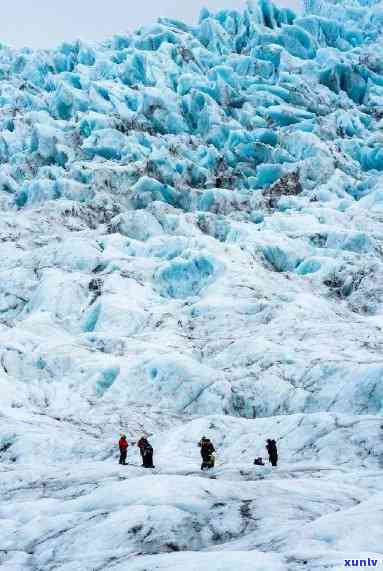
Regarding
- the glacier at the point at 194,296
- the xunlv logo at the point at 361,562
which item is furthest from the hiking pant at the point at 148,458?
the xunlv logo at the point at 361,562

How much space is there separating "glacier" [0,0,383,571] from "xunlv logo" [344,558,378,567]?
4.6 inches

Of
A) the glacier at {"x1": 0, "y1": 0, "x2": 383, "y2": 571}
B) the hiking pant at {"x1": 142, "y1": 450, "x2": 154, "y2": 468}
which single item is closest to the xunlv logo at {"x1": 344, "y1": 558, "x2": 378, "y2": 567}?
the glacier at {"x1": 0, "y1": 0, "x2": 383, "y2": 571}

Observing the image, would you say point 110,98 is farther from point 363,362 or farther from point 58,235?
point 363,362

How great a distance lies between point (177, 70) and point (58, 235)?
40144 millimetres

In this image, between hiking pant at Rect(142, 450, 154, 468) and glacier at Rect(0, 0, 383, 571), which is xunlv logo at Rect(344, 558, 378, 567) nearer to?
glacier at Rect(0, 0, 383, 571)

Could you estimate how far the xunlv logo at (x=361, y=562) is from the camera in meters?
6.98

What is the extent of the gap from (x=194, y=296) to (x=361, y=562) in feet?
99.1

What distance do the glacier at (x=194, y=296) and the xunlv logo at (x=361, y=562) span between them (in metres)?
0.12

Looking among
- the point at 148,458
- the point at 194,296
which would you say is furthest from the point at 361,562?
the point at 194,296

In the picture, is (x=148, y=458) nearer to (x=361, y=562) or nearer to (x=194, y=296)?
(x=361, y=562)

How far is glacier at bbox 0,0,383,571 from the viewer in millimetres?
10820

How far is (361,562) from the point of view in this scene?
7070mm

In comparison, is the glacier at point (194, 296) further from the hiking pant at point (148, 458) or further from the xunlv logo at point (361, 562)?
the hiking pant at point (148, 458)

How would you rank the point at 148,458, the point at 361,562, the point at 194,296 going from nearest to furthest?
1. the point at 361,562
2. the point at 148,458
3. the point at 194,296
